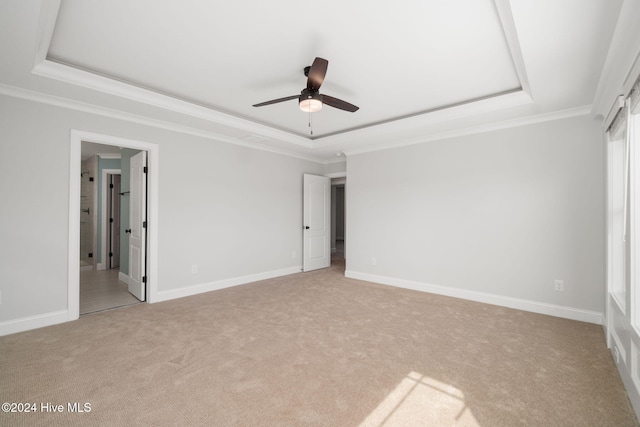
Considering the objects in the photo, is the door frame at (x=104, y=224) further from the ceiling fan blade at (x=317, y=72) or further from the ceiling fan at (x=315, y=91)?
the ceiling fan blade at (x=317, y=72)

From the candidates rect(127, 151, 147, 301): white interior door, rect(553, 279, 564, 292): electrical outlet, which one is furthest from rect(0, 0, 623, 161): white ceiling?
rect(553, 279, 564, 292): electrical outlet

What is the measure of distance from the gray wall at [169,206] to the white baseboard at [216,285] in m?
0.07

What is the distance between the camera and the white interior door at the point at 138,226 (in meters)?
3.97

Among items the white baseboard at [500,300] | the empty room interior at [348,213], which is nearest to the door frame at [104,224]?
the empty room interior at [348,213]

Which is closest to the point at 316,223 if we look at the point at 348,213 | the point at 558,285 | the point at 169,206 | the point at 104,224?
the point at 348,213

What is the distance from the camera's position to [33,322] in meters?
3.02

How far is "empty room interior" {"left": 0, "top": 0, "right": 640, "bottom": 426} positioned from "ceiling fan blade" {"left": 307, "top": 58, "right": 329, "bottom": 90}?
34 millimetres

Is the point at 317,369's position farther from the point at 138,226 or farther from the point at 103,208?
the point at 103,208

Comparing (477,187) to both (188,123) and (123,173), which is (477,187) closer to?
(188,123)

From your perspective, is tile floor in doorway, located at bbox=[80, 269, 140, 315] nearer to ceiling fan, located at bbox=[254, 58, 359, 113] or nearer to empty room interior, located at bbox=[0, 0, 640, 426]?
empty room interior, located at bbox=[0, 0, 640, 426]

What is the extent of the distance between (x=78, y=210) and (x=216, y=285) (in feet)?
6.78

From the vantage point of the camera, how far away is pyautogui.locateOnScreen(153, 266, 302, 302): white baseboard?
13.3ft

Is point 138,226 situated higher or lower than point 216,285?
higher

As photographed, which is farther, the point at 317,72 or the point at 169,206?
the point at 169,206
